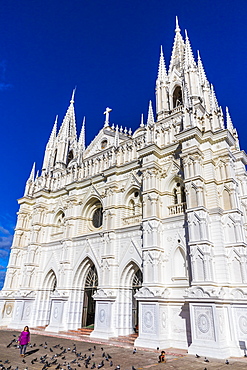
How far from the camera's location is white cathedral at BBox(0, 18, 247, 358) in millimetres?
14484

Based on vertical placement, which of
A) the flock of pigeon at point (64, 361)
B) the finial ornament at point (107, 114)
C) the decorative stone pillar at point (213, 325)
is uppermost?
the finial ornament at point (107, 114)

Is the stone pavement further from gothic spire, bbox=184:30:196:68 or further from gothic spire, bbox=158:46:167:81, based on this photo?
gothic spire, bbox=158:46:167:81

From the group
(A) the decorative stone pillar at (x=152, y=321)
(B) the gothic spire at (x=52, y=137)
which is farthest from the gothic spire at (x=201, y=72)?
(B) the gothic spire at (x=52, y=137)

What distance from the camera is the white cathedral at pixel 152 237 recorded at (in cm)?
1448

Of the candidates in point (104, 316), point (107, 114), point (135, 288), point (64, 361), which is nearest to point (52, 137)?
point (107, 114)

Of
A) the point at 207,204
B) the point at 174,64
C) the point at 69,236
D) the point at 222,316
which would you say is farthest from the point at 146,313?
the point at 174,64

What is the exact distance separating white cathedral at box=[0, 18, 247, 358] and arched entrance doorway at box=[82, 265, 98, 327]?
0.26 ft

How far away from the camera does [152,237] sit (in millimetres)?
17047

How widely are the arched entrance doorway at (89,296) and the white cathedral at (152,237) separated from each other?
0.08 metres

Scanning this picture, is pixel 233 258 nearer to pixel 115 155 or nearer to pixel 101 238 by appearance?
pixel 101 238

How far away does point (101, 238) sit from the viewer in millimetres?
21297

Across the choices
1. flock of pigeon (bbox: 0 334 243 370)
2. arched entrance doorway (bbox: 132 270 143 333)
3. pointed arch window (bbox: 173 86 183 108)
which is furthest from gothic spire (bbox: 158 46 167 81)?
flock of pigeon (bbox: 0 334 243 370)

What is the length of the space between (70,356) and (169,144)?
553 inches

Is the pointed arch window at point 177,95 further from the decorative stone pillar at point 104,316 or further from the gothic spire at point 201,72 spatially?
the decorative stone pillar at point 104,316
